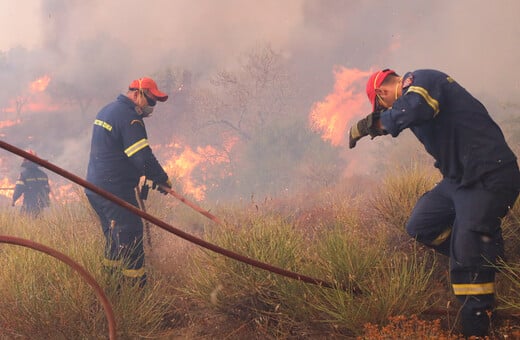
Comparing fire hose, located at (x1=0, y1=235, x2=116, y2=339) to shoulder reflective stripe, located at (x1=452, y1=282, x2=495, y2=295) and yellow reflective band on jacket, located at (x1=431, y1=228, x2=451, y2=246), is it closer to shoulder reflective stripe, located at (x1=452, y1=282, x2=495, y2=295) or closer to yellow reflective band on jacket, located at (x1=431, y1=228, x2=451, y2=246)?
shoulder reflective stripe, located at (x1=452, y1=282, x2=495, y2=295)

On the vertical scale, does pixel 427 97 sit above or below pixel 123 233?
above

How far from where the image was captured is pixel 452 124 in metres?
2.46

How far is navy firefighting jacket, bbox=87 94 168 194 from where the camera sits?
372 centimetres

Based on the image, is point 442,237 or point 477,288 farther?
point 442,237

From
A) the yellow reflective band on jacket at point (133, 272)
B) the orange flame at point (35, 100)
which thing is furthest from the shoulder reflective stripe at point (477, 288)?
the orange flame at point (35, 100)

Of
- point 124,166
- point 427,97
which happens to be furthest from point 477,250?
point 124,166

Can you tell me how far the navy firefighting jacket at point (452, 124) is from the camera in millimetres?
2336

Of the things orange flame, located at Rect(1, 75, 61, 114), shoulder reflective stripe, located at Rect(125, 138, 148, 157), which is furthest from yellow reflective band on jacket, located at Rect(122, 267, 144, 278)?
orange flame, located at Rect(1, 75, 61, 114)

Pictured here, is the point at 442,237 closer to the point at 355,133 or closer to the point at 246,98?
the point at 355,133

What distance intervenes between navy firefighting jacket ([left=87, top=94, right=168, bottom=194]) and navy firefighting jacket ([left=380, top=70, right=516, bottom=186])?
2328 millimetres

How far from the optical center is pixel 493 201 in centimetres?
233

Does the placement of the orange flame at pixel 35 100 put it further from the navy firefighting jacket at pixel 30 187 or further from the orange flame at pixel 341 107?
the navy firefighting jacket at pixel 30 187

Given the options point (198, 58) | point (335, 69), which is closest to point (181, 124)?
point (198, 58)

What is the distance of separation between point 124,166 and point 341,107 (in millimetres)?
20098
